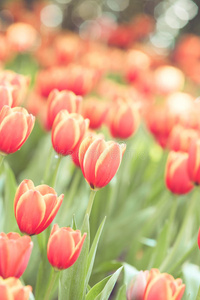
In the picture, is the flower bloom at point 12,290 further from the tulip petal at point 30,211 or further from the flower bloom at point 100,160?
the flower bloom at point 100,160

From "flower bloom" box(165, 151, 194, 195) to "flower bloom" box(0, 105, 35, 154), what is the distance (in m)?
0.37

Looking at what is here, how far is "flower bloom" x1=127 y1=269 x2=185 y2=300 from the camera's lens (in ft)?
2.09

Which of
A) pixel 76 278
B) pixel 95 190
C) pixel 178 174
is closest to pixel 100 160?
pixel 95 190

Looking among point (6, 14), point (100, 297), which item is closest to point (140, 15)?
point (6, 14)

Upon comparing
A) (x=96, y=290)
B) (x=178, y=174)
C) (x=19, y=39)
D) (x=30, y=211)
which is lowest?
(x=96, y=290)

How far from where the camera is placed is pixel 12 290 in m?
0.54

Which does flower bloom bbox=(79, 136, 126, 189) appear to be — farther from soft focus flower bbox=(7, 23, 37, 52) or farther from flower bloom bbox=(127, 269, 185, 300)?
soft focus flower bbox=(7, 23, 37, 52)

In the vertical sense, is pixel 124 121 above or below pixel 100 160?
above

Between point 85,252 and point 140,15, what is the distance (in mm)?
3715

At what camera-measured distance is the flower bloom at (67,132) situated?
31.8 inches

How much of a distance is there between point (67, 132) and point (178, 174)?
0.31 m

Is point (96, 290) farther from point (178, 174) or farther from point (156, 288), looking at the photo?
point (178, 174)

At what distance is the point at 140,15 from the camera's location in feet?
13.8

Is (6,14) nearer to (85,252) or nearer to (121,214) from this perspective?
(121,214)
